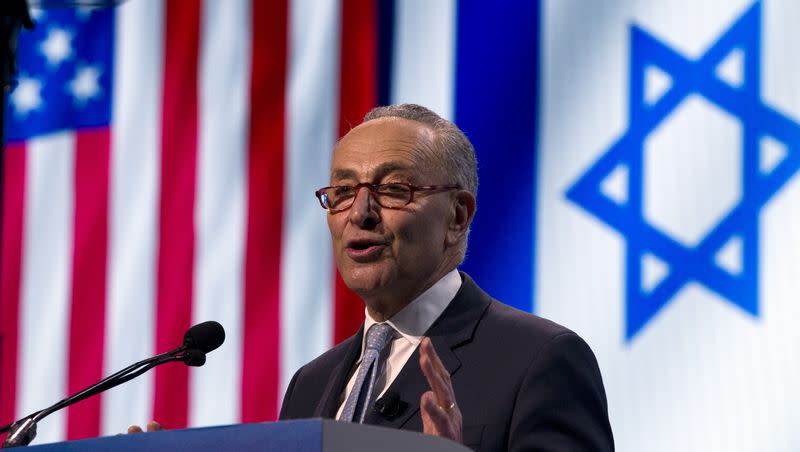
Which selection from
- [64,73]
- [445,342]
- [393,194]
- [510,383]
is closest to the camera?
[510,383]

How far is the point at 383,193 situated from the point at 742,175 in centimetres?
178

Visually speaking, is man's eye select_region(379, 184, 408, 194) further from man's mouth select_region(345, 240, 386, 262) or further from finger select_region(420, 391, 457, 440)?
finger select_region(420, 391, 457, 440)

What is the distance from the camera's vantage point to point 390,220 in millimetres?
2232

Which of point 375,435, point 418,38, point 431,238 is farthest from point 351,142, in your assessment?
point 418,38

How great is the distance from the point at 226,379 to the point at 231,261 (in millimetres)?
458

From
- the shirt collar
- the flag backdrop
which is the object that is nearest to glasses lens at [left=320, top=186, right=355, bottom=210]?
the shirt collar

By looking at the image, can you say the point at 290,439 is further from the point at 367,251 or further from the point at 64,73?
the point at 64,73

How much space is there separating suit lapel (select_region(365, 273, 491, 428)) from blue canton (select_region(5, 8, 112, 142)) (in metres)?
2.83

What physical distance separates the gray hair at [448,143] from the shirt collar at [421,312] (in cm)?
24

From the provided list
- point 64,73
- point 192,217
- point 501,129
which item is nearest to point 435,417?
point 501,129

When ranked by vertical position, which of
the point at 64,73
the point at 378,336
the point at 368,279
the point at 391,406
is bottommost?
the point at 391,406

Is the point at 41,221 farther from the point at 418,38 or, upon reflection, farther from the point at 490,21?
the point at 490,21

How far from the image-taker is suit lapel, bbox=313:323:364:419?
7.29 feet

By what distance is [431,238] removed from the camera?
2277 mm
